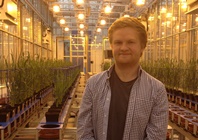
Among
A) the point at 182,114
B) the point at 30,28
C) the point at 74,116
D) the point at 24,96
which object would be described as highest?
the point at 30,28

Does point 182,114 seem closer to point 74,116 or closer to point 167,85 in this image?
point 167,85

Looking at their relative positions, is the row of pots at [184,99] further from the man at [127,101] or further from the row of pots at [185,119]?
the man at [127,101]

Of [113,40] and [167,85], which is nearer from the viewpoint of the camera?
[113,40]

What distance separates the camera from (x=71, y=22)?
19703 mm

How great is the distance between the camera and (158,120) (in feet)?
3.97

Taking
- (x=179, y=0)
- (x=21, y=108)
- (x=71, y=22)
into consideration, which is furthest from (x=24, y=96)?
(x=71, y=22)

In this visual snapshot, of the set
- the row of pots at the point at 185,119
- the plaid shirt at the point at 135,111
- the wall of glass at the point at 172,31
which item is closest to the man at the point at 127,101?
the plaid shirt at the point at 135,111

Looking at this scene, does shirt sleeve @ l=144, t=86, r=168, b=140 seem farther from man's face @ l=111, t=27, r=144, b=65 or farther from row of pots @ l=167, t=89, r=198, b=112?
row of pots @ l=167, t=89, r=198, b=112

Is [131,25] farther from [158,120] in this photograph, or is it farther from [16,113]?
[16,113]

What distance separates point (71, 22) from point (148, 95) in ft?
62.7

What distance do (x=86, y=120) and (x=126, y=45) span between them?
0.46 metres

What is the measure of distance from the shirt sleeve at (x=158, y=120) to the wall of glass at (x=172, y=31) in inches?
172

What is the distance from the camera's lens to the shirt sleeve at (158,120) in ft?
3.93

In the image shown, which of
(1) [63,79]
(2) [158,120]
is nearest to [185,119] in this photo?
(2) [158,120]
